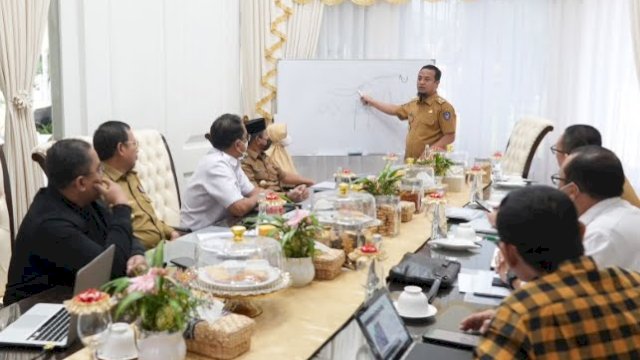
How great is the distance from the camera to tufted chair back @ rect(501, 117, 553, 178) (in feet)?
14.2

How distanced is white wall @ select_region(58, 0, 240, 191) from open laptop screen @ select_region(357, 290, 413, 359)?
8.27 feet

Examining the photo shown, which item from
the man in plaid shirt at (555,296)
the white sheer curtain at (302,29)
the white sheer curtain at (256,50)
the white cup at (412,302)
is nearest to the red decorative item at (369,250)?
the white cup at (412,302)

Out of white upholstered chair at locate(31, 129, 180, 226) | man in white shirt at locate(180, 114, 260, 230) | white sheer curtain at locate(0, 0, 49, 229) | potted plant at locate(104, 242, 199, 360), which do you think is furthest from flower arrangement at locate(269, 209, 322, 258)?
white sheer curtain at locate(0, 0, 49, 229)

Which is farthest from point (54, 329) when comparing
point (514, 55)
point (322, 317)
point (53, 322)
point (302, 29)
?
point (514, 55)

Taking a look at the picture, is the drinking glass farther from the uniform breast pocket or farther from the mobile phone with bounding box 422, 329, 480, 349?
the uniform breast pocket

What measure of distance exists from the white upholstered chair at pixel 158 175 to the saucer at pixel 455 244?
5.21ft

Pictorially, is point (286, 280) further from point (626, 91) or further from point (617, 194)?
point (626, 91)

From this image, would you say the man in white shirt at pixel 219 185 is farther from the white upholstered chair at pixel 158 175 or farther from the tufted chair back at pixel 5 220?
the tufted chair back at pixel 5 220

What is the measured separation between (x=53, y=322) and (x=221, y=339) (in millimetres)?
468

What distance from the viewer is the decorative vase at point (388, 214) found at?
2.54 metres

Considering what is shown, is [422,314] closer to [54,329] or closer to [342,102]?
[54,329]

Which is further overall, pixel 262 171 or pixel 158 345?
pixel 262 171

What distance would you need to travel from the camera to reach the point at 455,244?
2.35 m

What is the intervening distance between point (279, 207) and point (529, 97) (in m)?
3.26
